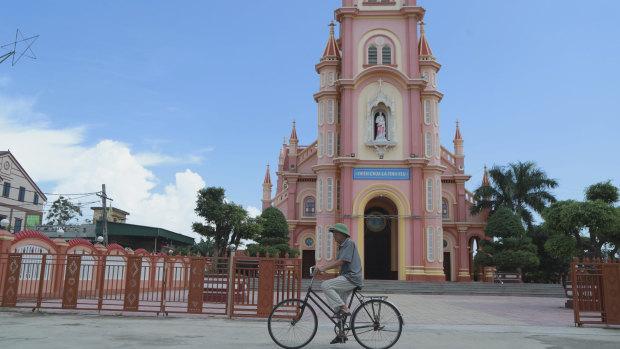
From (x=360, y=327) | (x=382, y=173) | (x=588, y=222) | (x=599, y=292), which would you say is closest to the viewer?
(x=360, y=327)

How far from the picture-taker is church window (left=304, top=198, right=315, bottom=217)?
118ft

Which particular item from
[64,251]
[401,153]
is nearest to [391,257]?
[401,153]

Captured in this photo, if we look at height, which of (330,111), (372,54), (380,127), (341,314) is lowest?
(341,314)

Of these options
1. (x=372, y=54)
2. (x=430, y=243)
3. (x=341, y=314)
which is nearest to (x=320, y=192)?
(x=430, y=243)

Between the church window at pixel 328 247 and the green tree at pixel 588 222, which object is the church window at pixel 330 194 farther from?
the green tree at pixel 588 222

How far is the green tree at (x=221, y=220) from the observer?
33250 millimetres

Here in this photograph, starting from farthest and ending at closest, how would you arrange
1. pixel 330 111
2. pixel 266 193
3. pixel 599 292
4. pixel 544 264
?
pixel 266 193
pixel 544 264
pixel 330 111
pixel 599 292

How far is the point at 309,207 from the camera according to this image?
3616cm

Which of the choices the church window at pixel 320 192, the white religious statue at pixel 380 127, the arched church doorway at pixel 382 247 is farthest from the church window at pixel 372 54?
the arched church doorway at pixel 382 247

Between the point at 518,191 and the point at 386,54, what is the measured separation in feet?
42.8

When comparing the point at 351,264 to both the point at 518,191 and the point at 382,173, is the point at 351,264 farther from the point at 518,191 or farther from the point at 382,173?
the point at 518,191

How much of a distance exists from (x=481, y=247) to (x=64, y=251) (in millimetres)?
23940

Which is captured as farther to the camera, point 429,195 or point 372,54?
point 372,54

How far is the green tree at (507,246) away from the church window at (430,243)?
3.32 m
